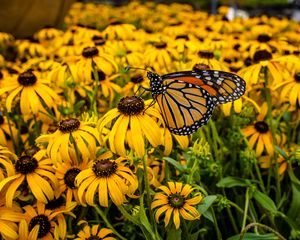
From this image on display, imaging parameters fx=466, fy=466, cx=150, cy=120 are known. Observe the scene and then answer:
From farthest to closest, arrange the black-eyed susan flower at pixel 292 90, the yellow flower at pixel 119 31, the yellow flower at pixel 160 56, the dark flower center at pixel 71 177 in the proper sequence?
the yellow flower at pixel 119 31 → the yellow flower at pixel 160 56 → the black-eyed susan flower at pixel 292 90 → the dark flower center at pixel 71 177

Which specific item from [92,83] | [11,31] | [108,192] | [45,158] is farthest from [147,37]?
[108,192]

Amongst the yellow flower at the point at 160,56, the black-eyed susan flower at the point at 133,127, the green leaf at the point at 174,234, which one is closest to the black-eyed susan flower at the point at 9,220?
the black-eyed susan flower at the point at 133,127

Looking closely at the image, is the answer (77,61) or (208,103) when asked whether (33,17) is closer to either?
(77,61)

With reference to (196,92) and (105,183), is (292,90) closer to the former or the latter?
(196,92)

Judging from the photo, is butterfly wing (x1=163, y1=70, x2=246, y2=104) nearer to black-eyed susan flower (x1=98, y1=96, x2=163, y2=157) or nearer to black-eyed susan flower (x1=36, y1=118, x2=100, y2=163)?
black-eyed susan flower (x1=98, y1=96, x2=163, y2=157)

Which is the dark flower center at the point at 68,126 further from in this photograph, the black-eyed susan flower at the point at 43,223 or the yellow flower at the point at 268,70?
A: the yellow flower at the point at 268,70

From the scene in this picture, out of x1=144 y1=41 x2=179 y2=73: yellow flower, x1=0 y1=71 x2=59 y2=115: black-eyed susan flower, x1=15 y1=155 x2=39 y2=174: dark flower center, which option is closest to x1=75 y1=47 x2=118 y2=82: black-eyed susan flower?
x1=0 y1=71 x2=59 y2=115: black-eyed susan flower

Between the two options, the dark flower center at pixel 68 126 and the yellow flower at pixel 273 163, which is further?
the yellow flower at pixel 273 163

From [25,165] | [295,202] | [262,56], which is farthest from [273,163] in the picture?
[25,165]
